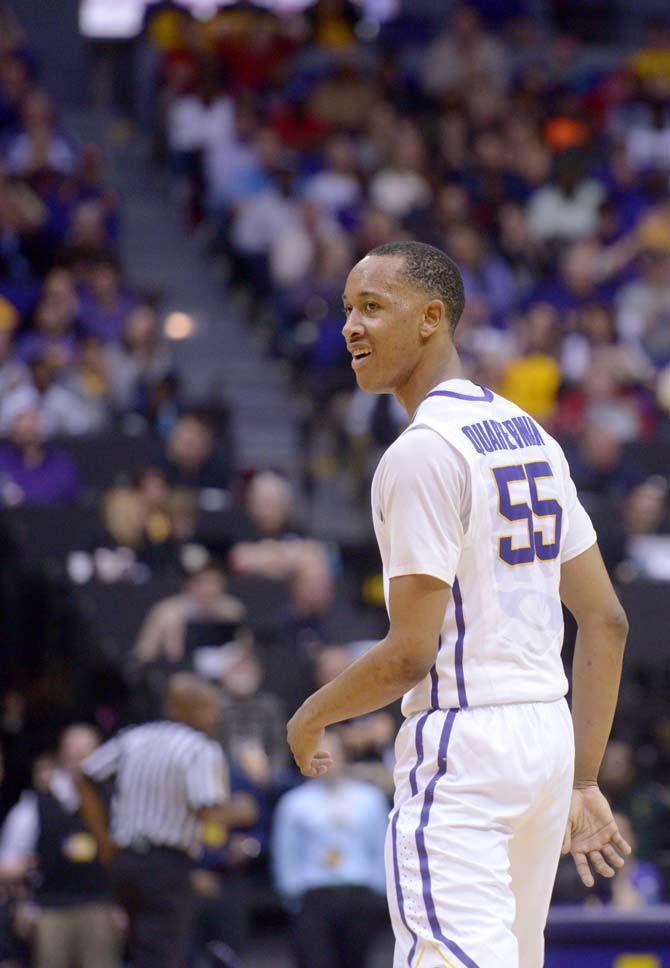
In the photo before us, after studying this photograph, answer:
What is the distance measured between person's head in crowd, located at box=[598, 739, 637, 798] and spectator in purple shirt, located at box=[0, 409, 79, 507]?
11.7 feet

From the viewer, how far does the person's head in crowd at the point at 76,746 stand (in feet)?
30.2

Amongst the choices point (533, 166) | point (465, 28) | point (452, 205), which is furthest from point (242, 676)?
point (465, 28)

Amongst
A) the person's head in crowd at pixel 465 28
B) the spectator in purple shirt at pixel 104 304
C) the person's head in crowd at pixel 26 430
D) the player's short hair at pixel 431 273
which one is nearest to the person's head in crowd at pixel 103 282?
the spectator in purple shirt at pixel 104 304

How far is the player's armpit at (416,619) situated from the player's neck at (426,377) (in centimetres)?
48

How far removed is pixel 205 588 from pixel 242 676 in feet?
2.07

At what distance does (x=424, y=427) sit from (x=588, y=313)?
10.5 m

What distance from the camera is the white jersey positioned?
3480mm

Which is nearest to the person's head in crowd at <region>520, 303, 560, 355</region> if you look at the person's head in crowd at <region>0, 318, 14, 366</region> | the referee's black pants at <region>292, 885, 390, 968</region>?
the person's head in crowd at <region>0, 318, 14, 366</region>

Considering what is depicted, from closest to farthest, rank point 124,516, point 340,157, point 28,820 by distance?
point 28,820 → point 124,516 → point 340,157

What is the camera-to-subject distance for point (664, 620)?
10906mm

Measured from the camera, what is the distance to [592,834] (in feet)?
12.6

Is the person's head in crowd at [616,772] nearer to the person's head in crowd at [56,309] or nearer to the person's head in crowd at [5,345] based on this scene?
the person's head in crowd at [5,345]

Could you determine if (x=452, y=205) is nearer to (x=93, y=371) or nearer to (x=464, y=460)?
(x=93, y=371)

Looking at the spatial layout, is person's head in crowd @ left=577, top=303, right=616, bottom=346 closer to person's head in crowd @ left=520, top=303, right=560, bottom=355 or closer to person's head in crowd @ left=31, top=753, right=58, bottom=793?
person's head in crowd @ left=520, top=303, right=560, bottom=355
